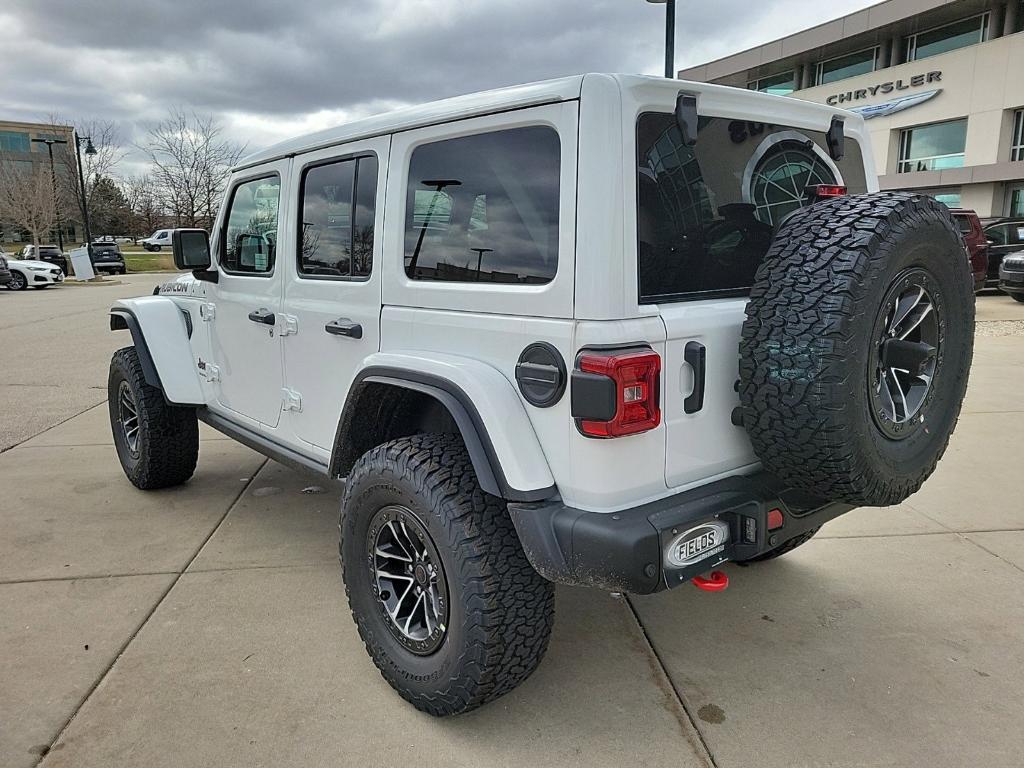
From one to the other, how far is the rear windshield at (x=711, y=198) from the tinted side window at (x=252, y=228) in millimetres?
1952

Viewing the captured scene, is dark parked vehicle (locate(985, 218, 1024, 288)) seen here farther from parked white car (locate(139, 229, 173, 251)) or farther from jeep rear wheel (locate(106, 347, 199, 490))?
parked white car (locate(139, 229, 173, 251))

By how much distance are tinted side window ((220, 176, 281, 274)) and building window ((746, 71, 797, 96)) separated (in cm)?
3546

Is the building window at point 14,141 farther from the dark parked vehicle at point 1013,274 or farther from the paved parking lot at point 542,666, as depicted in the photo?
the paved parking lot at point 542,666

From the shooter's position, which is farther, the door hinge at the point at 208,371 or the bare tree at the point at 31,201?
the bare tree at the point at 31,201

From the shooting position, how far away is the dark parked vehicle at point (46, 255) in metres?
31.2

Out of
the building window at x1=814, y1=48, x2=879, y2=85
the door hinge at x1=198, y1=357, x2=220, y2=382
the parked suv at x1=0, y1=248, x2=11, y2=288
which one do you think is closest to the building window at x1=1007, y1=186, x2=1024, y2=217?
the building window at x1=814, y1=48, x2=879, y2=85

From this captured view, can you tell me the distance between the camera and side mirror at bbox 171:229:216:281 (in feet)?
12.9

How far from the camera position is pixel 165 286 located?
4777 millimetres

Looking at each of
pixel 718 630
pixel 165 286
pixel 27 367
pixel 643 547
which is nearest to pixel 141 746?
pixel 643 547

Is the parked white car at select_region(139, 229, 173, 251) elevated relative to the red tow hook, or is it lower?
elevated

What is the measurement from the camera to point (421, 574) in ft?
8.22

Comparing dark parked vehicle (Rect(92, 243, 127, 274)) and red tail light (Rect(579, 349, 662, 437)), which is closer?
red tail light (Rect(579, 349, 662, 437))

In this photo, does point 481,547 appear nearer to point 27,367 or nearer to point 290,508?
point 290,508

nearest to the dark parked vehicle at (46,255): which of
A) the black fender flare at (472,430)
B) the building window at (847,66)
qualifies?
the building window at (847,66)
